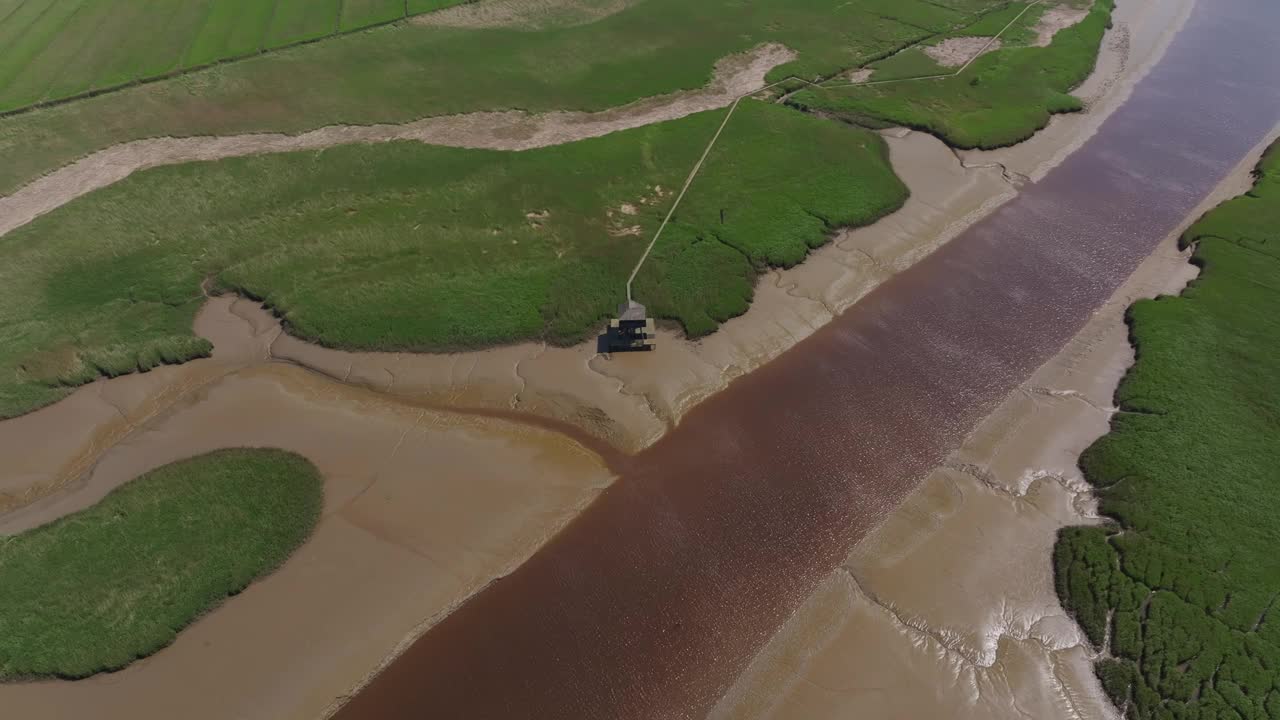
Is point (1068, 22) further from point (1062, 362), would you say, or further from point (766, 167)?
point (1062, 362)

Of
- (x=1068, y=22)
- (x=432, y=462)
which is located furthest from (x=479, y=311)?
(x=1068, y=22)

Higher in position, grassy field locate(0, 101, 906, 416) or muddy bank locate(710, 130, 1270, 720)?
grassy field locate(0, 101, 906, 416)

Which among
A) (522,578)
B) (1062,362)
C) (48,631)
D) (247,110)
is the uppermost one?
(247,110)

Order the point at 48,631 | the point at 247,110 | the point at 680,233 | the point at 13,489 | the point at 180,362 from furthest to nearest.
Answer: the point at 247,110
the point at 680,233
the point at 180,362
the point at 13,489
the point at 48,631

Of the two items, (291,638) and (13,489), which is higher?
(13,489)

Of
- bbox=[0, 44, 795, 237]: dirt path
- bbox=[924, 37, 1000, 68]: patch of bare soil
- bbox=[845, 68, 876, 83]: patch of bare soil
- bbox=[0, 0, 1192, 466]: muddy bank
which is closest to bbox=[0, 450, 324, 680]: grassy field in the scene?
bbox=[0, 0, 1192, 466]: muddy bank

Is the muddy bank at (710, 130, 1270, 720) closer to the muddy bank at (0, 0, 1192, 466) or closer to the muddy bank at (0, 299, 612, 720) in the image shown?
the muddy bank at (0, 0, 1192, 466)

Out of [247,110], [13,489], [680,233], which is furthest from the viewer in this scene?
[247,110]
